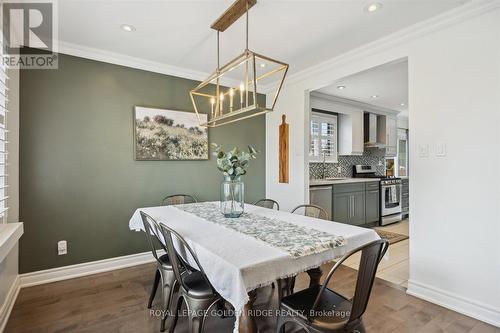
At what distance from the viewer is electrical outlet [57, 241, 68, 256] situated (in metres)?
2.82

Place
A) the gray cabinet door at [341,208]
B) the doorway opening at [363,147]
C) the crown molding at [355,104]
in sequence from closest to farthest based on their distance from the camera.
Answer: the doorway opening at [363,147] < the gray cabinet door at [341,208] < the crown molding at [355,104]

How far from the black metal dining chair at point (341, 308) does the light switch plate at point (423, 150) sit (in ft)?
4.86

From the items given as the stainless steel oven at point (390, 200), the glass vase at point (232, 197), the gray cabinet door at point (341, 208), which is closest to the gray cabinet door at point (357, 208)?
the gray cabinet door at point (341, 208)

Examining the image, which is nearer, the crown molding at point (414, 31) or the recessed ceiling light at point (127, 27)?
the crown molding at point (414, 31)

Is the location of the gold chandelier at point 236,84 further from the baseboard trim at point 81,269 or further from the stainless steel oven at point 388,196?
the stainless steel oven at point 388,196

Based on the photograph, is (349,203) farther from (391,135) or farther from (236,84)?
(236,84)

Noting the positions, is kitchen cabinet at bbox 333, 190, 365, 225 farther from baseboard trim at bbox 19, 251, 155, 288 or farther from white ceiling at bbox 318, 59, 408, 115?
baseboard trim at bbox 19, 251, 155, 288

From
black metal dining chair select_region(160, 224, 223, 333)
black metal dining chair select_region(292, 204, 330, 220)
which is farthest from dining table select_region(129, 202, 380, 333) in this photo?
black metal dining chair select_region(292, 204, 330, 220)

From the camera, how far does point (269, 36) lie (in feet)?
8.73

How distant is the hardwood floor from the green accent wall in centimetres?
49

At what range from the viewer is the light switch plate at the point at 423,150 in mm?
2420

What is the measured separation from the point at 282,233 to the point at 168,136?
7.52 feet

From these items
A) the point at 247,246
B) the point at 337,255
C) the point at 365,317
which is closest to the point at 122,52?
the point at 247,246

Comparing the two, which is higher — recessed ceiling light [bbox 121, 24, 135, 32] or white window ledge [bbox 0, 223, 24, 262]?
recessed ceiling light [bbox 121, 24, 135, 32]
